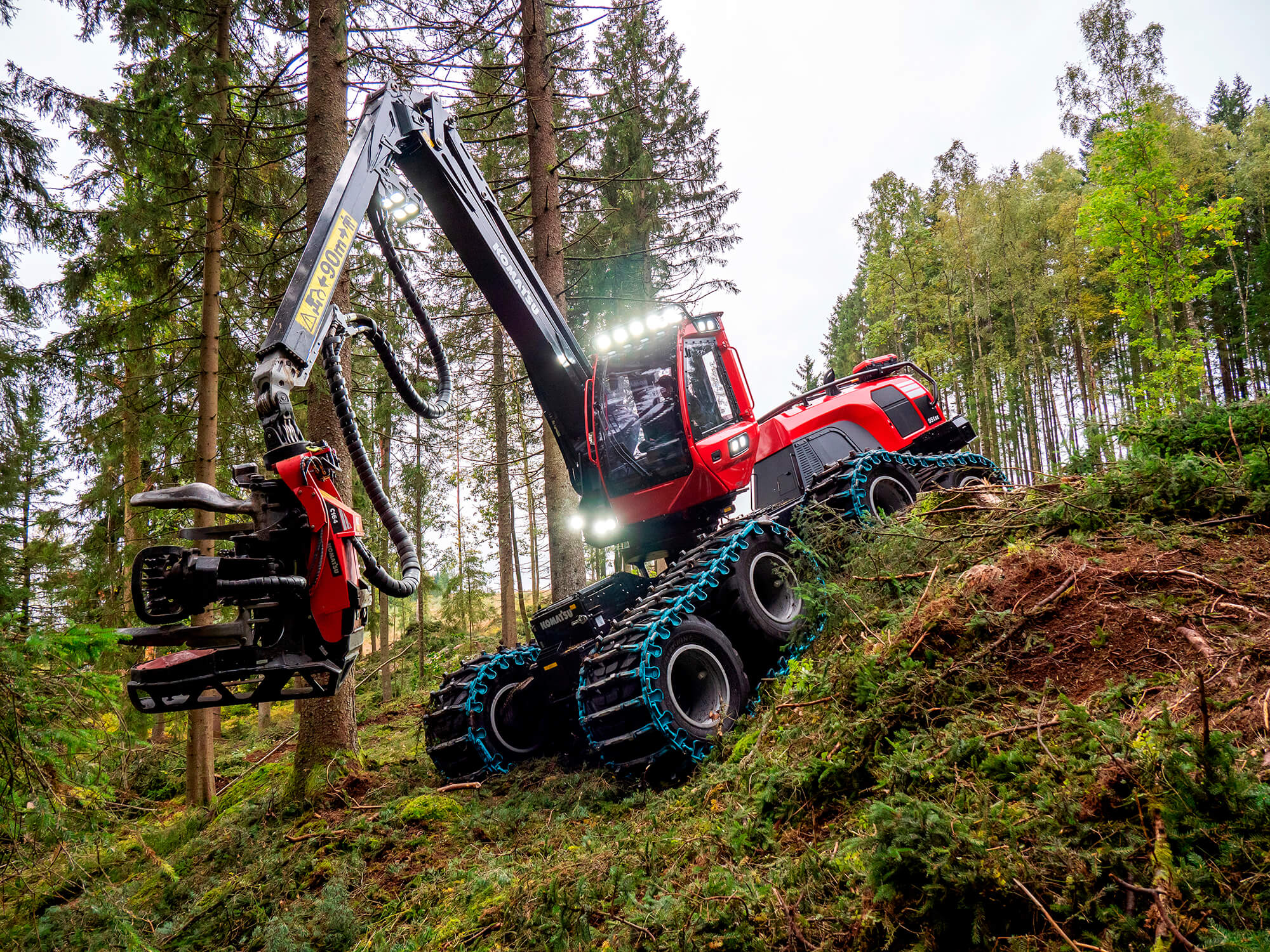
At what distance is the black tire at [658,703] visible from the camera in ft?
14.1

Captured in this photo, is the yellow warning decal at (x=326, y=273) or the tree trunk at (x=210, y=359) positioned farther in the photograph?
the tree trunk at (x=210, y=359)

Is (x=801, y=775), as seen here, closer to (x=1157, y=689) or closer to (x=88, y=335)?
(x=1157, y=689)

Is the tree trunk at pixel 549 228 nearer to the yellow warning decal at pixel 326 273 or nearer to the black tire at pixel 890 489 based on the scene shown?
the black tire at pixel 890 489

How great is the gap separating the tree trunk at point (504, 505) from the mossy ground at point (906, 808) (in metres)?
8.64

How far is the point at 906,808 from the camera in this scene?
232cm

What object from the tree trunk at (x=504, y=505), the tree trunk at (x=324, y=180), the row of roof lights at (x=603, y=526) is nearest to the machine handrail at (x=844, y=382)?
the row of roof lights at (x=603, y=526)

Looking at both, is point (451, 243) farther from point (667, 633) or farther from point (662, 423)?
point (667, 633)

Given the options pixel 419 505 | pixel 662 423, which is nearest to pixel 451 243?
pixel 662 423

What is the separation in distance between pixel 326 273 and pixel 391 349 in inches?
40.9

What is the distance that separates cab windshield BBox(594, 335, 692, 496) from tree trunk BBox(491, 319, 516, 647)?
741cm

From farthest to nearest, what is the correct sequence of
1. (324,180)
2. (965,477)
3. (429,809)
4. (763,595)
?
(965,477) < (324,180) < (763,595) < (429,809)

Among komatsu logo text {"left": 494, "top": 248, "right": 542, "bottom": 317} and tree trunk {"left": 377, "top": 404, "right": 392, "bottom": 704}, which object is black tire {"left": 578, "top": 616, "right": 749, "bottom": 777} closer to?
komatsu logo text {"left": 494, "top": 248, "right": 542, "bottom": 317}

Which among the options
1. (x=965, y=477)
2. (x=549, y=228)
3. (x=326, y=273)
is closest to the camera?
(x=326, y=273)

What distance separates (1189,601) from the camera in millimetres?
3197
